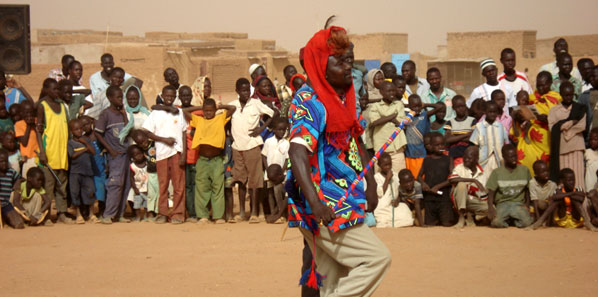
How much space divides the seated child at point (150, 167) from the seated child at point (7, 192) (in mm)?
1631

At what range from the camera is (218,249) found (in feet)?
29.2

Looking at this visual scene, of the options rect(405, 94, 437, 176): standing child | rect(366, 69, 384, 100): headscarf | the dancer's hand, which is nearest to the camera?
the dancer's hand

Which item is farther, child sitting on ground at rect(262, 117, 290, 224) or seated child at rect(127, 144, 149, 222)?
seated child at rect(127, 144, 149, 222)

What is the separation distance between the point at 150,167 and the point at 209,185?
0.84m

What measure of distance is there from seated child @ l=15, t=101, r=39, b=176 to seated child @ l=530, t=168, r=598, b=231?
6.54m

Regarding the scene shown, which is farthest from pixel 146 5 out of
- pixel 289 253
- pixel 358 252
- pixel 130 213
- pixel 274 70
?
pixel 358 252

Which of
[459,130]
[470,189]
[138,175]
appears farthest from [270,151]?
[470,189]

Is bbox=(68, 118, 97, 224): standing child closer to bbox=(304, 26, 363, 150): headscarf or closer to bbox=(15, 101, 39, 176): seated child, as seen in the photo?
bbox=(15, 101, 39, 176): seated child

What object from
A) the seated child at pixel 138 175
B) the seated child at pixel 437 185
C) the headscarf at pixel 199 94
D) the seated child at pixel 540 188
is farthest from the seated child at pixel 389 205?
the seated child at pixel 138 175

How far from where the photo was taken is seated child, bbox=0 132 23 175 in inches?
422

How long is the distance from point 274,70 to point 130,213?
708 inches

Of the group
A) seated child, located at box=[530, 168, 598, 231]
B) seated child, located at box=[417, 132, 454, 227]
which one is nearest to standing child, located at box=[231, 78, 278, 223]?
seated child, located at box=[417, 132, 454, 227]

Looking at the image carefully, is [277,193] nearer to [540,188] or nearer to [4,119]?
[540,188]

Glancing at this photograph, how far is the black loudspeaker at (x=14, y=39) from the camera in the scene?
10.9 metres
